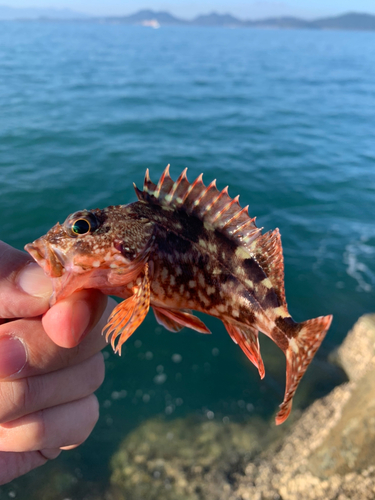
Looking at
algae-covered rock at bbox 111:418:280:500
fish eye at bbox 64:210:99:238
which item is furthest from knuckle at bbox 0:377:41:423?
algae-covered rock at bbox 111:418:280:500

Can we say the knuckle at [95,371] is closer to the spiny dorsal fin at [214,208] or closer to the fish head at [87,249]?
the fish head at [87,249]

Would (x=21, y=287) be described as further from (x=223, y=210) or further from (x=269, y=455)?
(x=269, y=455)

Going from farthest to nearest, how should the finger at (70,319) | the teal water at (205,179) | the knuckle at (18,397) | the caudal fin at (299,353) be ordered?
the teal water at (205,179), the knuckle at (18,397), the caudal fin at (299,353), the finger at (70,319)

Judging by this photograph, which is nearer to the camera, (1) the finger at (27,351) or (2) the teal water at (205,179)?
(1) the finger at (27,351)

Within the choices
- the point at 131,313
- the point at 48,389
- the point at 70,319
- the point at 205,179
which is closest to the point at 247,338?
the point at 131,313

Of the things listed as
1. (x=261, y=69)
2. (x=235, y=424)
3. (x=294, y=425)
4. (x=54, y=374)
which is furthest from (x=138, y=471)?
(x=261, y=69)

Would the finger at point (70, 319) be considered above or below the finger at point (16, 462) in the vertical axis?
above

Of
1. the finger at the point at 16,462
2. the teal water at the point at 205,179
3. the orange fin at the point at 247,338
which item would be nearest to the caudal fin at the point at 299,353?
the orange fin at the point at 247,338
